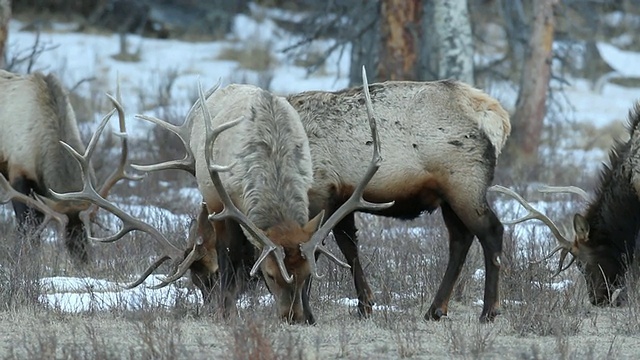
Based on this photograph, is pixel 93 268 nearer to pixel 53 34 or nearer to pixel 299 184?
pixel 299 184

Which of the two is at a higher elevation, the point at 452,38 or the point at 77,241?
the point at 452,38

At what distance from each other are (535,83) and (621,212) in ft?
28.9

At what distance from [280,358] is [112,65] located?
2044 centimetres

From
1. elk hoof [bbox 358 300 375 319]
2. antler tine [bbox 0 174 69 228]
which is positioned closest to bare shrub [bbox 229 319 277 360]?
elk hoof [bbox 358 300 375 319]

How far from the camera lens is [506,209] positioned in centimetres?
1288

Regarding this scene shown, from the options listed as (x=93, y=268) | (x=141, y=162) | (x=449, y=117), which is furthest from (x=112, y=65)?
(x=449, y=117)

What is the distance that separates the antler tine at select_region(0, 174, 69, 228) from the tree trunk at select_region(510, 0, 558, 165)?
351 inches

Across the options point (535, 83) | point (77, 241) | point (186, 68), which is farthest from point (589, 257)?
point (186, 68)

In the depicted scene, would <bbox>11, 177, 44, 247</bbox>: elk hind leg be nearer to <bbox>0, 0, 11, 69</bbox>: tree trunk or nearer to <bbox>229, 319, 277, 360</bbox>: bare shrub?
<bbox>0, 0, 11, 69</bbox>: tree trunk

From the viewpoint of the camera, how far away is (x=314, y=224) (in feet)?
24.2

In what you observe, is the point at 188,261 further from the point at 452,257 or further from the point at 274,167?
the point at 452,257

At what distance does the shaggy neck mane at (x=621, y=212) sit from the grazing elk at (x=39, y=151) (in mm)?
4216

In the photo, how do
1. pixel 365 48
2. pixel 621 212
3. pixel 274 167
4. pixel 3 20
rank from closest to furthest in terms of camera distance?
pixel 274 167 < pixel 621 212 < pixel 3 20 < pixel 365 48

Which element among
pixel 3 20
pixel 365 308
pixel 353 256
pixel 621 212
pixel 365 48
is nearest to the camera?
pixel 365 308
